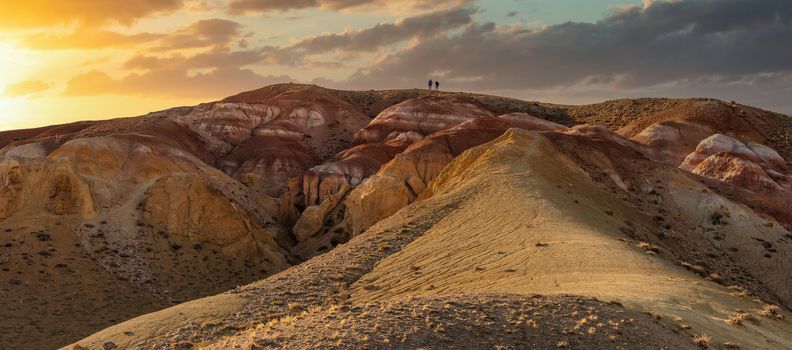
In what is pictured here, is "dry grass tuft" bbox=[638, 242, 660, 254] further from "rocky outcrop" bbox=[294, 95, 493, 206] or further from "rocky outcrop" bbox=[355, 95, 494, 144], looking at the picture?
"rocky outcrop" bbox=[355, 95, 494, 144]

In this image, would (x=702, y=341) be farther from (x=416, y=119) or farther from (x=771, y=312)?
(x=416, y=119)

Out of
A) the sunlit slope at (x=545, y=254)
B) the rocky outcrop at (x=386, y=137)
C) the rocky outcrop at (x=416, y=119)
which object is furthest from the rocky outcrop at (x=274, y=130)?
the sunlit slope at (x=545, y=254)

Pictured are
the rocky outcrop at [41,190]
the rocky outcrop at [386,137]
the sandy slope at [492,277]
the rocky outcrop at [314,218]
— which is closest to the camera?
the sandy slope at [492,277]

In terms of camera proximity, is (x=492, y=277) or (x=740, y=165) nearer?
(x=492, y=277)

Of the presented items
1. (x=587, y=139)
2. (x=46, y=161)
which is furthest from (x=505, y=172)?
(x=46, y=161)

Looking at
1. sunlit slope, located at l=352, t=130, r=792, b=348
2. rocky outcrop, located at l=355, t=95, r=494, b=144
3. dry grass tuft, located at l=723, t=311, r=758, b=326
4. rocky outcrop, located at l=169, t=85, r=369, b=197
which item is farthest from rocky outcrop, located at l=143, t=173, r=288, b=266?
dry grass tuft, located at l=723, t=311, r=758, b=326

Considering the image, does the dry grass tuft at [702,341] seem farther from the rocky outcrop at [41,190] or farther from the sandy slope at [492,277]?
the rocky outcrop at [41,190]

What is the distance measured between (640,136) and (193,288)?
59.9m

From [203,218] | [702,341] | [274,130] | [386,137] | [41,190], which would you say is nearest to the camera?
[702,341]

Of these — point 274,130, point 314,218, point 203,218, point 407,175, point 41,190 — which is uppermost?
point 274,130

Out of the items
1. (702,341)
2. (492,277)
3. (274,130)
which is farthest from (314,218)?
(702,341)

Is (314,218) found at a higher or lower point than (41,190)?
lower

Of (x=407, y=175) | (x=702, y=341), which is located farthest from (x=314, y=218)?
(x=702, y=341)

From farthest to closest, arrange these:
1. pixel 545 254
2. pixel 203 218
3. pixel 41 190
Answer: pixel 203 218, pixel 41 190, pixel 545 254
